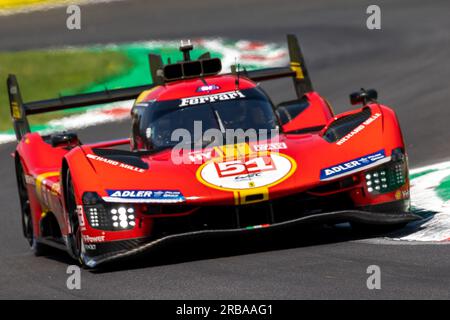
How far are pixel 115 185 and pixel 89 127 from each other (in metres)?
9.69

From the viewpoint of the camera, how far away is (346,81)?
62.7 feet

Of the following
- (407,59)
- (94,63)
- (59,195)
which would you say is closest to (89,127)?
(94,63)

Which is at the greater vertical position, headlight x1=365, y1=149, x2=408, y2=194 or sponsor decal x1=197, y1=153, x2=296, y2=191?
sponsor decal x1=197, y1=153, x2=296, y2=191

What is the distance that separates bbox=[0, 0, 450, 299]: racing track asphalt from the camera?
7.27m

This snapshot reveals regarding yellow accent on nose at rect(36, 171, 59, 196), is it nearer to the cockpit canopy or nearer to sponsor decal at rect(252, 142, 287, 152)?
the cockpit canopy

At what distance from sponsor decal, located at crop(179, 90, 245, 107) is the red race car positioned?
0.01 metres

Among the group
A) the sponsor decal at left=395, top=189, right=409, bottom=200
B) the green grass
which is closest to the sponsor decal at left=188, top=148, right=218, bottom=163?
the sponsor decal at left=395, top=189, right=409, bottom=200

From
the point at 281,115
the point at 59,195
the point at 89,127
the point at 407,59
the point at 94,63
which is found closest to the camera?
the point at 59,195

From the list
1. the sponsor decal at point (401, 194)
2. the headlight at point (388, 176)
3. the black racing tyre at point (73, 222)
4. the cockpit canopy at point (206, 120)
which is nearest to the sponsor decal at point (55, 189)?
the black racing tyre at point (73, 222)

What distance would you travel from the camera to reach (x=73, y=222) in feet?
30.1

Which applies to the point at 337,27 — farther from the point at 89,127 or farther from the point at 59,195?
the point at 59,195

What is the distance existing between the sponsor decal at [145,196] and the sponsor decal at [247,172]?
0.24 metres

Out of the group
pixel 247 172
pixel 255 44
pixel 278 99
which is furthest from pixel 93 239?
pixel 255 44
